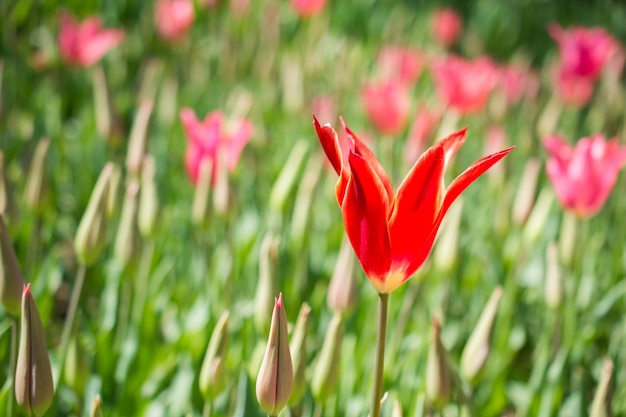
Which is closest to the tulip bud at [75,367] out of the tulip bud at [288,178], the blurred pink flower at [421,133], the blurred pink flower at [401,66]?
the tulip bud at [288,178]

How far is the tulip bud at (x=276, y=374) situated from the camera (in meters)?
0.70

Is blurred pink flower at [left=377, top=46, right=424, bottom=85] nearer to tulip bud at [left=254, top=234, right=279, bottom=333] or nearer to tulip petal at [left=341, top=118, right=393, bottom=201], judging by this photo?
tulip bud at [left=254, top=234, right=279, bottom=333]

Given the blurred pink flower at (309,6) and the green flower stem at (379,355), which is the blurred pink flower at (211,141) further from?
the blurred pink flower at (309,6)

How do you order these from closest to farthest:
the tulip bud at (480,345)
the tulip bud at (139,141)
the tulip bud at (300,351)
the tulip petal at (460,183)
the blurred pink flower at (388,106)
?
the tulip petal at (460,183) → the tulip bud at (300,351) → the tulip bud at (480,345) → the tulip bud at (139,141) → the blurred pink flower at (388,106)

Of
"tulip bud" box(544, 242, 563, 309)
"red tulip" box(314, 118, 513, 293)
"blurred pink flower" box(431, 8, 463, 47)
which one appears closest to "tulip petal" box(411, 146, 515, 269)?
"red tulip" box(314, 118, 513, 293)

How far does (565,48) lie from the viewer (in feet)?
7.57

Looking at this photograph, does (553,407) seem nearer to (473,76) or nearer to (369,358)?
(369,358)

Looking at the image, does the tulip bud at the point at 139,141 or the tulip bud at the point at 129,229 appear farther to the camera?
the tulip bud at the point at 139,141

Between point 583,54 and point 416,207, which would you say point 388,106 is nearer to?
point 583,54

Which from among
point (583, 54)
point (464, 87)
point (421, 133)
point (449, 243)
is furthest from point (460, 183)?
point (583, 54)

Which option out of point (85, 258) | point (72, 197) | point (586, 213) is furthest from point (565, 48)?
point (85, 258)

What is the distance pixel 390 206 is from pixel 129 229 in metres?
0.57

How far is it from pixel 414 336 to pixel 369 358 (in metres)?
0.15

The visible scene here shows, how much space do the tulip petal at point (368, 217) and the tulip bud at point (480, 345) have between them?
33 centimetres
